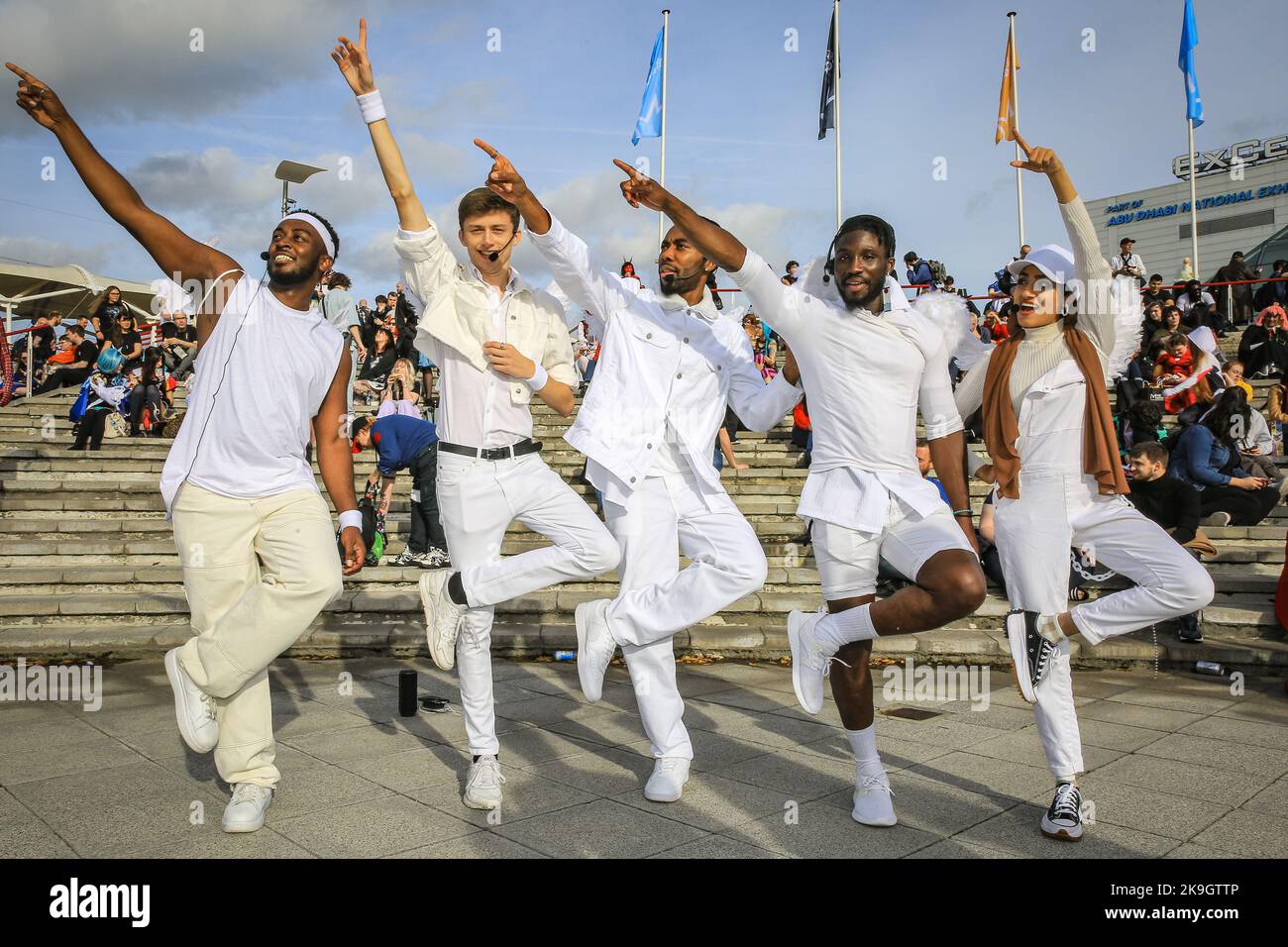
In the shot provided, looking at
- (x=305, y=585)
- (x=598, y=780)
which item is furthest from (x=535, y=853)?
(x=305, y=585)

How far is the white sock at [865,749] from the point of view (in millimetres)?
3873

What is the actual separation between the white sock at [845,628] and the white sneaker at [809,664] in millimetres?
53

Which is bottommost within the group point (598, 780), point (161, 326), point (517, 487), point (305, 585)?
point (598, 780)

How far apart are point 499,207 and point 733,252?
1.19 m

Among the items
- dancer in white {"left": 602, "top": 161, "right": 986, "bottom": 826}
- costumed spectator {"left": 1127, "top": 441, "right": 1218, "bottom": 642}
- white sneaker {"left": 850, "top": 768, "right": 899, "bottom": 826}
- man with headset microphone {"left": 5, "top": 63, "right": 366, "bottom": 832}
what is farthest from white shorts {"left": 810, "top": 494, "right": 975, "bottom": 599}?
costumed spectator {"left": 1127, "top": 441, "right": 1218, "bottom": 642}

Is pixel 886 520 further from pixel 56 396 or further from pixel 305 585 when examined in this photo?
pixel 56 396

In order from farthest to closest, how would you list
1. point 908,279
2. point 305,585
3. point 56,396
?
point 908,279 < point 56,396 < point 305,585

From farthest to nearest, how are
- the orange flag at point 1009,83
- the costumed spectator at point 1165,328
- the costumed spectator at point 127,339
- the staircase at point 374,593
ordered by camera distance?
1. the orange flag at point 1009,83
2. the costumed spectator at point 1165,328
3. the costumed spectator at point 127,339
4. the staircase at point 374,593

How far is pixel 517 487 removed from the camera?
4160mm

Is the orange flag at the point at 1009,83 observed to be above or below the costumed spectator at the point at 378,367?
above

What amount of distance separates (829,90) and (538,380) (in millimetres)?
24802

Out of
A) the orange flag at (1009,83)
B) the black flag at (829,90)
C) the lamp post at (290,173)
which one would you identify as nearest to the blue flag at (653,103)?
the black flag at (829,90)

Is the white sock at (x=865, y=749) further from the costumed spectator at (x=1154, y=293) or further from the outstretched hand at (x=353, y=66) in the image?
the costumed spectator at (x=1154, y=293)

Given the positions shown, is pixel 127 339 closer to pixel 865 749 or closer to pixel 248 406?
pixel 248 406
